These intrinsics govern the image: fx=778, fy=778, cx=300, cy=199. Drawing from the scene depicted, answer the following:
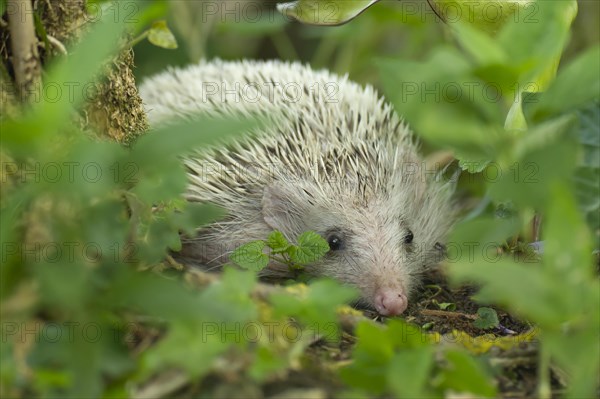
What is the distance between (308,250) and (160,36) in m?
0.88

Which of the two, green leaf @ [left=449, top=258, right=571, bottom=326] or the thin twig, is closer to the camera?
green leaf @ [left=449, top=258, right=571, bottom=326]

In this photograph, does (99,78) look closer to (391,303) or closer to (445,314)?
(391,303)

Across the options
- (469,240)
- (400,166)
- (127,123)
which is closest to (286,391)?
(469,240)

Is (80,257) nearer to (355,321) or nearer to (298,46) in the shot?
(355,321)

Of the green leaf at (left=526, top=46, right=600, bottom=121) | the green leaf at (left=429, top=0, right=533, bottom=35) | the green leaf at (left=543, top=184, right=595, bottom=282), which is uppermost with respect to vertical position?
the green leaf at (left=526, top=46, right=600, bottom=121)

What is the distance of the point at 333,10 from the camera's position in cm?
256

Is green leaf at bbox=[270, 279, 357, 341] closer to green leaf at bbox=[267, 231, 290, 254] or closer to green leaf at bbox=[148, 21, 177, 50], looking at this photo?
green leaf at bbox=[267, 231, 290, 254]

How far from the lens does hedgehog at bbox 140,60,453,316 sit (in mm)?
2854

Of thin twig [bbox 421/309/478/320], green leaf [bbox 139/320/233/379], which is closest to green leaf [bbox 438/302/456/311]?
thin twig [bbox 421/309/478/320]

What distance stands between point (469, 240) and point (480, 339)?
0.54m

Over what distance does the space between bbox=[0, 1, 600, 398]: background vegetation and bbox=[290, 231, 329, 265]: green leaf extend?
0.61m

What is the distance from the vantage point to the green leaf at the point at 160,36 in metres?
2.62

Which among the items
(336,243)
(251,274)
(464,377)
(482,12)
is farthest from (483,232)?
(336,243)

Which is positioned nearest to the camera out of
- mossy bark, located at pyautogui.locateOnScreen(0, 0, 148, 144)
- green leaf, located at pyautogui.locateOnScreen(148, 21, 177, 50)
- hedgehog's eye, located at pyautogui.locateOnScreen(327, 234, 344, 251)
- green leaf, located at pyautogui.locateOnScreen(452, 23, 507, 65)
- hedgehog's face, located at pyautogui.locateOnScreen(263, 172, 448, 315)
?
green leaf, located at pyautogui.locateOnScreen(452, 23, 507, 65)
